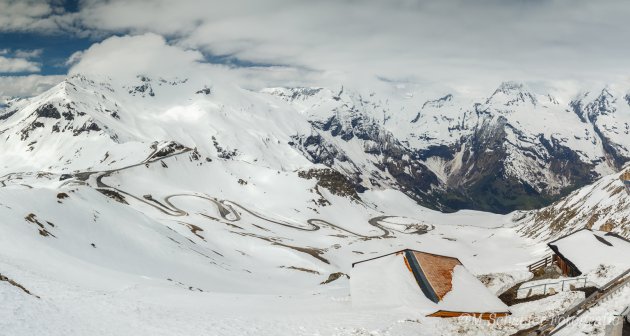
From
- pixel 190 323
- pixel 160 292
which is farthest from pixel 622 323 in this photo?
pixel 160 292

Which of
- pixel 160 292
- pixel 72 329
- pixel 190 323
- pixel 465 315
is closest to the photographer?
pixel 72 329

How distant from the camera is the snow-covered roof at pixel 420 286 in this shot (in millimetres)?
33750

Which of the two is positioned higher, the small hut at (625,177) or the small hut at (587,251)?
the small hut at (587,251)

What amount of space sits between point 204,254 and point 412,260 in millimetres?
48465

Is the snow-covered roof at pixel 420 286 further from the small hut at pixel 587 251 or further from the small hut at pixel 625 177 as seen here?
the small hut at pixel 625 177

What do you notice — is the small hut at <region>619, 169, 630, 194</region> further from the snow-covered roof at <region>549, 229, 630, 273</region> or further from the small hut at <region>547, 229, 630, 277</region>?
the small hut at <region>547, 229, 630, 277</region>

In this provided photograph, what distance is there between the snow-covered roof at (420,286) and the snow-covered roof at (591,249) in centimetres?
1502

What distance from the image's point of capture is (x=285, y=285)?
71.9m

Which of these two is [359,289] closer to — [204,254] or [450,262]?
[450,262]

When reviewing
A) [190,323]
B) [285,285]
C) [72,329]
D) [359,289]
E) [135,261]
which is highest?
[72,329]

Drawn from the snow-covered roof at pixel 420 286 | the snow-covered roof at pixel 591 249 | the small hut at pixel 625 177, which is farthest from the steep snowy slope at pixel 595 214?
the snow-covered roof at pixel 420 286

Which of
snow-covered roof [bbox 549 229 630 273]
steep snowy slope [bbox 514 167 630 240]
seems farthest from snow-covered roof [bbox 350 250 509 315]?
steep snowy slope [bbox 514 167 630 240]

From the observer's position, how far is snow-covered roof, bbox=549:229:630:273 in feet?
154

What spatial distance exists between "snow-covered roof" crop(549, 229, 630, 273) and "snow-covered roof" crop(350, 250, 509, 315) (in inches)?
591
